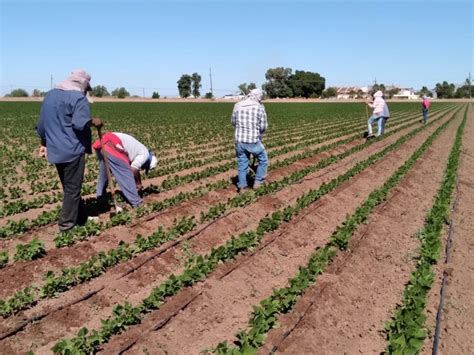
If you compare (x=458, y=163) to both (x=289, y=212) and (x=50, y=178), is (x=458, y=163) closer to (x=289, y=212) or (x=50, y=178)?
(x=289, y=212)

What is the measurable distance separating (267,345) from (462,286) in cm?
246

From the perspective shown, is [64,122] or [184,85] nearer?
[64,122]

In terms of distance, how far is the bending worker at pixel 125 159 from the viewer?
22.8 feet

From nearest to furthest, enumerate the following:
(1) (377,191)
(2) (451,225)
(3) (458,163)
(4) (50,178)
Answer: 1. (2) (451,225)
2. (1) (377,191)
3. (4) (50,178)
4. (3) (458,163)

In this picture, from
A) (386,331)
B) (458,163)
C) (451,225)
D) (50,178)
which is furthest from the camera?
(458,163)

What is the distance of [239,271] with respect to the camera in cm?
526

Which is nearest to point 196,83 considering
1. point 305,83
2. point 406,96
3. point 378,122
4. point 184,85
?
point 184,85

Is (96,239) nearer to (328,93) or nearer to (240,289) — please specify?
(240,289)

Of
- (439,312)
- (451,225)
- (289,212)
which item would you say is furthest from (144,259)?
(451,225)

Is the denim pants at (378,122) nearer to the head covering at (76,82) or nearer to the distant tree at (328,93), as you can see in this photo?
the head covering at (76,82)

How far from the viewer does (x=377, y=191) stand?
857cm

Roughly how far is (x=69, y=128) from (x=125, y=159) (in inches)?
51.9

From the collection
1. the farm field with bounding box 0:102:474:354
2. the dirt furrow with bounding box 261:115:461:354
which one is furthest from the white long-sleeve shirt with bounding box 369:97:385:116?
the dirt furrow with bounding box 261:115:461:354

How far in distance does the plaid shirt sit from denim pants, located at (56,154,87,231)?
10.2ft
